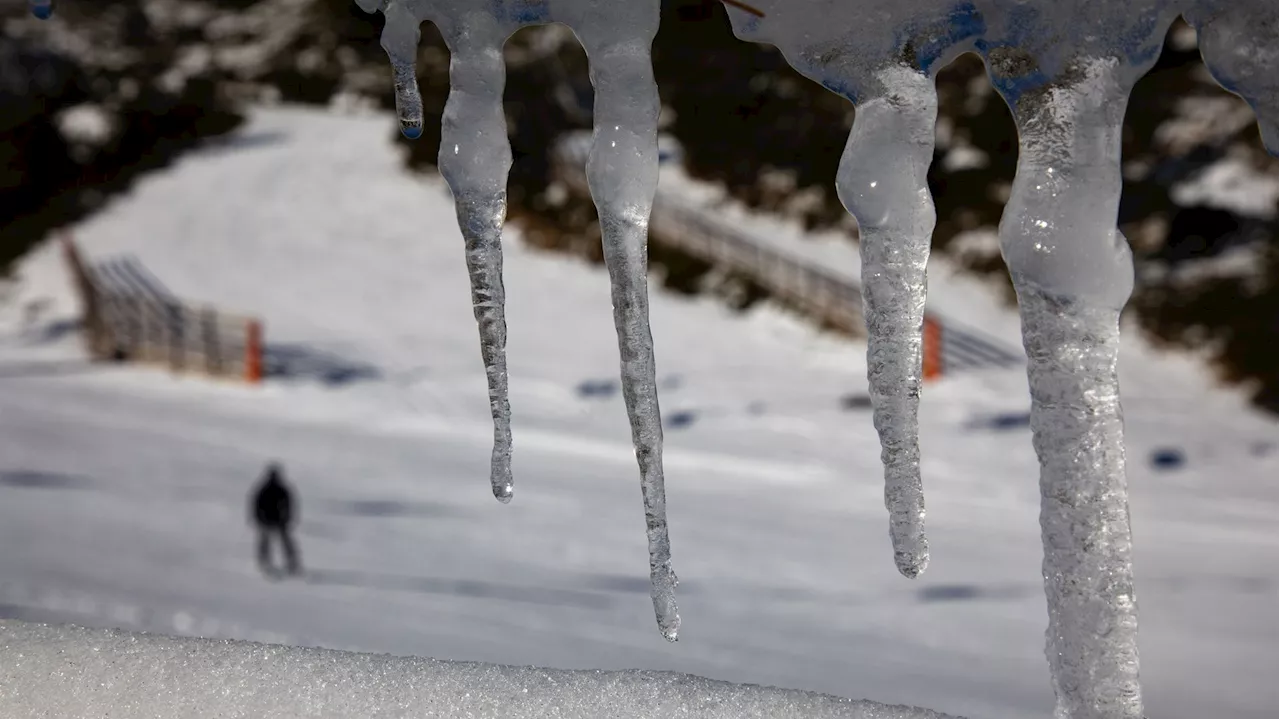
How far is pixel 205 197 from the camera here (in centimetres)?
1259

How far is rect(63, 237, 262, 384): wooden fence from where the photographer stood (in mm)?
10406

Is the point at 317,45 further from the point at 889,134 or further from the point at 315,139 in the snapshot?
the point at 889,134

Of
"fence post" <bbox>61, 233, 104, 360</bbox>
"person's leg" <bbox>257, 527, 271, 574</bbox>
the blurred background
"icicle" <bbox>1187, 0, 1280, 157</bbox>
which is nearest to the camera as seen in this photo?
"icicle" <bbox>1187, 0, 1280, 157</bbox>

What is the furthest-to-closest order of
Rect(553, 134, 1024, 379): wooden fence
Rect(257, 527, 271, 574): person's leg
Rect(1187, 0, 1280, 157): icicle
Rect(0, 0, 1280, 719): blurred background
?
Rect(553, 134, 1024, 379): wooden fence
Rect(257, 527, 271, 574): person's leg
Rect(0, 0, 1280, 719): blurred background
Rect(1187, 0, 1280, 157): icicle

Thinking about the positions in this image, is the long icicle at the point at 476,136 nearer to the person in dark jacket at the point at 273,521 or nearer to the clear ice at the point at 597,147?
the clear ice at the point at 597,147

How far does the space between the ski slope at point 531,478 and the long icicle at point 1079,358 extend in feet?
10.5

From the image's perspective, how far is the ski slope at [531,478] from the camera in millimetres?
6055

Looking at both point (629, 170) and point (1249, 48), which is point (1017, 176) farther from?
point (629, 170)

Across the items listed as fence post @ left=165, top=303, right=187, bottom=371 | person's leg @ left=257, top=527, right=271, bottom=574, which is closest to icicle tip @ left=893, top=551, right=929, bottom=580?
person's leg @ left=257, top=527, right=271, bottom=574

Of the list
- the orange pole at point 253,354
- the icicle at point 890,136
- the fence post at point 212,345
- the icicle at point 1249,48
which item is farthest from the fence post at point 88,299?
the icicle at point 1249,48

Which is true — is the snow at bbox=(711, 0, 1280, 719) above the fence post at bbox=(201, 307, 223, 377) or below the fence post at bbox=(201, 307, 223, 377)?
below

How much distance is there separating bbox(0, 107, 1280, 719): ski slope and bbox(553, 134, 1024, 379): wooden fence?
0.31m

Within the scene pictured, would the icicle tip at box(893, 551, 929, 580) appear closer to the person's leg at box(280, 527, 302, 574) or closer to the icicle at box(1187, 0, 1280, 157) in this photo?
the icicle at box(1187, 0, 1280, 157)

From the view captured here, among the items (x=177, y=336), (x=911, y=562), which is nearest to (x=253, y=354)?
(x=177, y=336)
